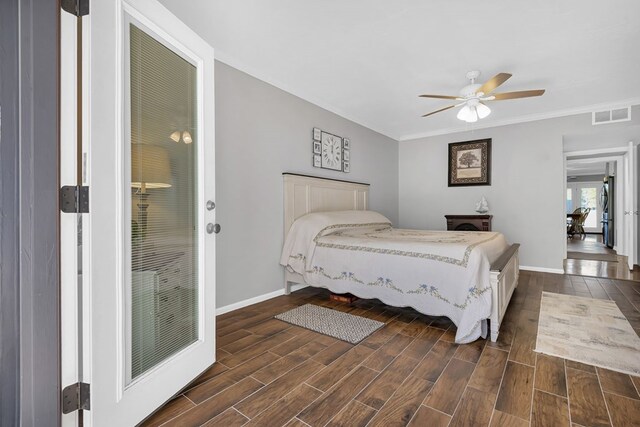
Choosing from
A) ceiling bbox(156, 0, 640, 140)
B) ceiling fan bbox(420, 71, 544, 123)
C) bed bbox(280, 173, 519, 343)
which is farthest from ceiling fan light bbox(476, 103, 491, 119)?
bed bbox(280, 173, 519, 343)

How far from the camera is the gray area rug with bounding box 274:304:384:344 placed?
7.85 ft

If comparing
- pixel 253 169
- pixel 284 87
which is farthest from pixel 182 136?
pixel 284 87

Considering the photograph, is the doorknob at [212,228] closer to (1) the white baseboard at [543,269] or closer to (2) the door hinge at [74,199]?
(2) the door hinge at [74,199]

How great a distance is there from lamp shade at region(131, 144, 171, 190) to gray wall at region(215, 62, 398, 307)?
1196 mm

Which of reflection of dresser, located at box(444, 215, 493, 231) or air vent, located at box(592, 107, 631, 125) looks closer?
air vent, located at box(592, 107, 631, 125)

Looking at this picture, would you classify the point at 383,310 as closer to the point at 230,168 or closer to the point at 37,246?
the point at 230,168

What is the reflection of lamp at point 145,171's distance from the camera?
1436mm

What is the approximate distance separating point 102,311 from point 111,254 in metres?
0.23

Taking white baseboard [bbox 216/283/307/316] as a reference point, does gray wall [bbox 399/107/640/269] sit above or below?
above

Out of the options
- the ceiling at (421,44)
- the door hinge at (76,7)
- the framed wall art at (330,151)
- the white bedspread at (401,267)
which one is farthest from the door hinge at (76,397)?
the framed wall art at (330,151)

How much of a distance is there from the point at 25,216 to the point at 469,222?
17.3ft

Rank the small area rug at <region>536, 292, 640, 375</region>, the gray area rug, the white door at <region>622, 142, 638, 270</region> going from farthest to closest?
1. the white door at <region>622, 142, 638, 270</region>
2. the gray area rug
3. the small area rug at <region>536, 292, 640, 375</region>

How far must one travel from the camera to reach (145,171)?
4.90 feet

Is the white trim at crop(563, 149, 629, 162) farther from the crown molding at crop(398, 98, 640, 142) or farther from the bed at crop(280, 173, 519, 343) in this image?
the bed at crop(280, 173, 519, 343)
